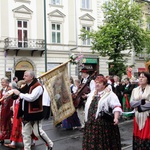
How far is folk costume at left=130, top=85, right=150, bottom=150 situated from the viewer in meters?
5.21

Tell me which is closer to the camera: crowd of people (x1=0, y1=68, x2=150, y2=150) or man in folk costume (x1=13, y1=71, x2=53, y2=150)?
crowd of people (x1=0, y1=68, x2=150, y2=150)

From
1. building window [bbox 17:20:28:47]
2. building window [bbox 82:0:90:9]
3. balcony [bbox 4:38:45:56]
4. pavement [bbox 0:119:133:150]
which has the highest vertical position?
building window [bbox 82:0:90:9]

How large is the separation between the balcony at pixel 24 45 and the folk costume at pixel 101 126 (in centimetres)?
2073

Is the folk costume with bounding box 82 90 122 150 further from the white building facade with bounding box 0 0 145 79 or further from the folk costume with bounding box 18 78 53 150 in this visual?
the white building facade with bounding box 0 0 145 79

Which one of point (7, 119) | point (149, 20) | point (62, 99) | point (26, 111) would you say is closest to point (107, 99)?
point (62, 99)

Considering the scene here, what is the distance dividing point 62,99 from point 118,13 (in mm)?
20210

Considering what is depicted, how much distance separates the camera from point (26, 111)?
6344 millimetres

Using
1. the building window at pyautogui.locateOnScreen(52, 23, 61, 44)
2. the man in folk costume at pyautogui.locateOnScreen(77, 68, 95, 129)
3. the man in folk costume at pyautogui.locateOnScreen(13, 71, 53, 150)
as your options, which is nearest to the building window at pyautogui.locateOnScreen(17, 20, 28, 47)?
the building window at pyautogui.locateOnScreen(52, 23, 61, 44)

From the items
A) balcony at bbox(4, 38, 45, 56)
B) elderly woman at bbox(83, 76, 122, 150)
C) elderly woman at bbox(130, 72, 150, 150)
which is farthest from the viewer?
balcony at bbox(4, 38, 45, 56)

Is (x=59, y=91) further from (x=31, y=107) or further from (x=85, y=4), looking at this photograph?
(x=85, y=4)

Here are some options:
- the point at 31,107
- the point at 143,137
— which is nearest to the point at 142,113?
the point at 143,137

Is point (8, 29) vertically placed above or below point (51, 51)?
above

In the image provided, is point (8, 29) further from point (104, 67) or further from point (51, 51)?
point (104, 67)

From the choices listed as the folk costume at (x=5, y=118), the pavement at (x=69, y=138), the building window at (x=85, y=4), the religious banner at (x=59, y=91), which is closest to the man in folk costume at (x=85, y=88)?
the pavement at (x=69, y=138)
